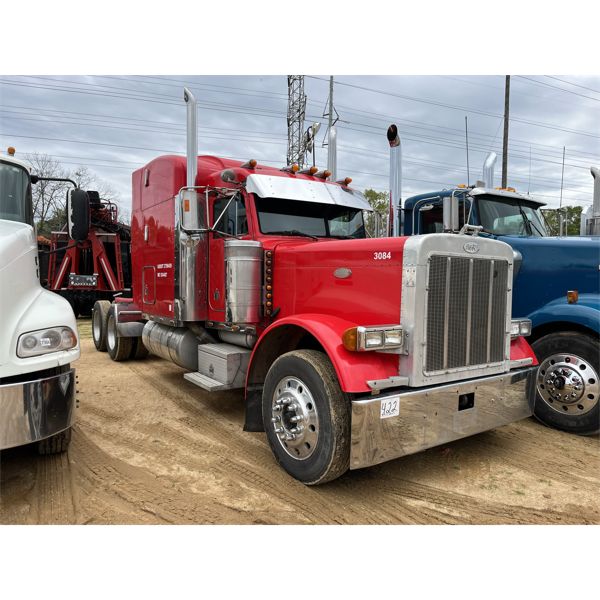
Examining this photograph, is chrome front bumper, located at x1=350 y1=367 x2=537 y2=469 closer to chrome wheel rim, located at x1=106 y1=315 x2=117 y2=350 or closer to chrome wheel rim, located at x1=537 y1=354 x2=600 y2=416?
chrome wheel rim, located at x1=537 y1=354 x2=600 y2=416

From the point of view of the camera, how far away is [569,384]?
4.66 meters

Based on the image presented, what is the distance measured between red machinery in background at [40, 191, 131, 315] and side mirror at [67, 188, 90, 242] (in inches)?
438

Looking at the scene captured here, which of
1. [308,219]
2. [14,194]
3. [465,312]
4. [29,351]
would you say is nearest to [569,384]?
[465,312]

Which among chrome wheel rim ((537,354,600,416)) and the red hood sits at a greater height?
the red hood

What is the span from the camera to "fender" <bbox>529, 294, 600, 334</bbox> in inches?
182

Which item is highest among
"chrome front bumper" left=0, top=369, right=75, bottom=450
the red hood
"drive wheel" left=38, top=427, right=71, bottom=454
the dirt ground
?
the red hood

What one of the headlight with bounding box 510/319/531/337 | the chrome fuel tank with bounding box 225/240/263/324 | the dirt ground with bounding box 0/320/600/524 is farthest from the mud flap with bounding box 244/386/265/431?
the headlight with bounding box 510/319/531/337

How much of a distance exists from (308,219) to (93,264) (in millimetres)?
12178

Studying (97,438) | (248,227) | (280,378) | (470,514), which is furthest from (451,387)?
(97,438)

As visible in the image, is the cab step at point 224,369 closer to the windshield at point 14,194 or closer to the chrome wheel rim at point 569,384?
the windshield at point 14,194

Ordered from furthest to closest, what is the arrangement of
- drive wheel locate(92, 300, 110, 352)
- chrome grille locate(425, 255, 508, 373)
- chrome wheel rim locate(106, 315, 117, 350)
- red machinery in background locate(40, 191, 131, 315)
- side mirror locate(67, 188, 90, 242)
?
red machinery in background locate(40, 191, 131, 315)
drive wheel locate(92, 300, 110, 352)
chrome wheel rim locate(106, 315, 117, 350)
side mirror locate(67, 188, 90, 242)
chrome grille locate(425, 255, 508, 373)

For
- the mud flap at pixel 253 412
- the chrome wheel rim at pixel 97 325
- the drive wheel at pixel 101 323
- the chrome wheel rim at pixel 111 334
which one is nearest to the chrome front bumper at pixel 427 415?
the mud flap at pixel 253 412

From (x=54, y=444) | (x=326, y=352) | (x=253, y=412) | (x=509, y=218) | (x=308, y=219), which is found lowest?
(x=54, y=444)

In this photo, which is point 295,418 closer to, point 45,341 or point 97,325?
point 45,341
